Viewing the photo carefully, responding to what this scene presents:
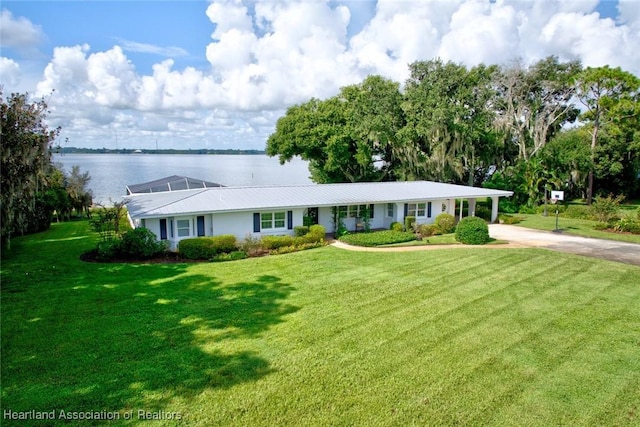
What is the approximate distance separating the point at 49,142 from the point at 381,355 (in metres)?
13.5

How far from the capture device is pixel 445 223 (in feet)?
72.7

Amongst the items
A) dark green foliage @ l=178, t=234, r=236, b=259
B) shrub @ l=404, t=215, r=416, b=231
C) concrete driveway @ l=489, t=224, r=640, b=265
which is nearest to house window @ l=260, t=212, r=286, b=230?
dark green foliage @ l=178, t=234, r=236, b=259

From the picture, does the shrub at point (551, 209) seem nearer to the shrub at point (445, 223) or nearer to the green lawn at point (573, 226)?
the green lawn at point (573, 226)

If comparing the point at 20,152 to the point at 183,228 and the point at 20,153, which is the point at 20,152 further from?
the point at 183,228

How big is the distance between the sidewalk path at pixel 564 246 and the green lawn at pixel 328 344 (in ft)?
7.02

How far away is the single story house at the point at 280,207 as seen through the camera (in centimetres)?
1720

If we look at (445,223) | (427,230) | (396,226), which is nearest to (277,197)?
(396,226)

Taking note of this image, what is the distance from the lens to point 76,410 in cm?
590

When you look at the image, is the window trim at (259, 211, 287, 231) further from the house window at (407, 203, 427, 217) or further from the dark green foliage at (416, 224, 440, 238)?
the house window at (407, 203, 427, 217)

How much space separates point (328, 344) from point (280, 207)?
11011 mm

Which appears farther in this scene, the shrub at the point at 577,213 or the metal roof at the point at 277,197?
the shrub at the point at 577,213

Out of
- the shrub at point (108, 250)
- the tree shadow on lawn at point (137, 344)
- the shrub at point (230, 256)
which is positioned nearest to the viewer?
the tree shadow on lawn at point (137, 344)

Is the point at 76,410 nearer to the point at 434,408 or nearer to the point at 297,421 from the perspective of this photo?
the point at 297,421

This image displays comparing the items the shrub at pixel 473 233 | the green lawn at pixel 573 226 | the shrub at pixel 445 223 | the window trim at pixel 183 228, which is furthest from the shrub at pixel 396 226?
the window trim at pixel 183 228
